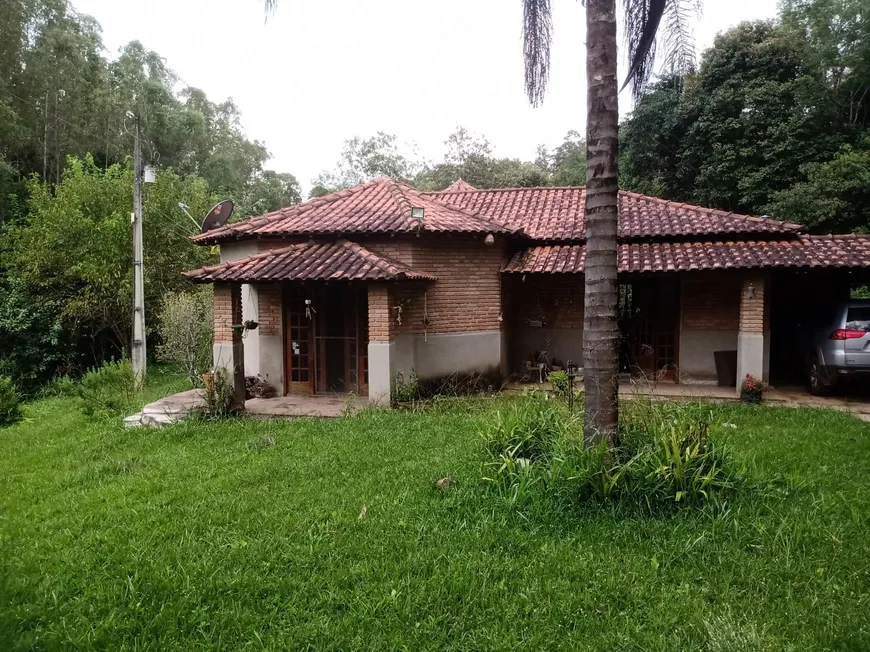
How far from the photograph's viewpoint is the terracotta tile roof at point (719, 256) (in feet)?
33.3

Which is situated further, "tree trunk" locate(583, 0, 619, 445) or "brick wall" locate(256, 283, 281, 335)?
"brick wall" locate(256, 283, 281, 335)

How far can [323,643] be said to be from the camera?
3197mm

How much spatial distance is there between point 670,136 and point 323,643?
2569 centimetres

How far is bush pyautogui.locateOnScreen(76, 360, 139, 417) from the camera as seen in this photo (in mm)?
10219

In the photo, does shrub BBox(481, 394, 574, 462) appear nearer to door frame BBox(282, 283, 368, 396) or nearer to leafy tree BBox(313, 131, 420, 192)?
door frame BBox(282, 283, 368, 396)

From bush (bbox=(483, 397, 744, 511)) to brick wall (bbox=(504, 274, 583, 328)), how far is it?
7205 mm

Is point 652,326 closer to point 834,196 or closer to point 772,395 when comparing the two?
point 772,395

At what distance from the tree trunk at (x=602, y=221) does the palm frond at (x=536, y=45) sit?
1.23 meters

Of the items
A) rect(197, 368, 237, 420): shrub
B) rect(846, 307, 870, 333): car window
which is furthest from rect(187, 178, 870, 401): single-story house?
rect(846, 307, 870, 333): car window

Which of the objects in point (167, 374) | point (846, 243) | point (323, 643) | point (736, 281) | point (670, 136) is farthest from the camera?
point (670, 136)

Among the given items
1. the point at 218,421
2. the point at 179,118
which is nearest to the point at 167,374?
the point at 218,421

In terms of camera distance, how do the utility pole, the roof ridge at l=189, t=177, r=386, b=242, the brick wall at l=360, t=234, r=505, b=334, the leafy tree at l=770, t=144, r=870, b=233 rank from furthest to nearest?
the leafy tree at l=770, t=144, r=870, b=233
the utility pole
the roof ridge at l=189, t=177, r=386, b=242
the brick wall at l=360, t=234, r=505, b=334

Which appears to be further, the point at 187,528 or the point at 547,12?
the point at 547,12

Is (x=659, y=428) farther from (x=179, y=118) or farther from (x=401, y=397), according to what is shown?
(x=179, y=118)
